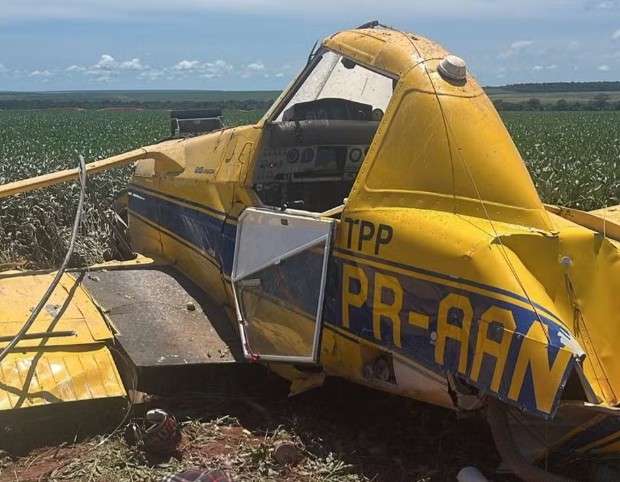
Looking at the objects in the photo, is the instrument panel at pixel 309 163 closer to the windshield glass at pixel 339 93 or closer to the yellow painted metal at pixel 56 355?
the windshield glass at pixel 339 93

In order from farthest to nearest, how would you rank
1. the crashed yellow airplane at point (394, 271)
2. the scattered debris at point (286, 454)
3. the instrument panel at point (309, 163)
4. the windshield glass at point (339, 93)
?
the instrument panel at point (309, 163)
the windshield glass at point (339, 93)
the scattered debris at point (286, 454)
the crashed yellow airplane at point (394, 271)

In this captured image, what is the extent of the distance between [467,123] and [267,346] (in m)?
1.80

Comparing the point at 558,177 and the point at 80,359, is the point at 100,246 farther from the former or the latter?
the point at 558,177

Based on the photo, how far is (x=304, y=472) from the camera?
416 cm

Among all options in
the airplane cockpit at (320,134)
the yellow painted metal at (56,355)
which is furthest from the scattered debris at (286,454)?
the airplane cockpit at (320,134)

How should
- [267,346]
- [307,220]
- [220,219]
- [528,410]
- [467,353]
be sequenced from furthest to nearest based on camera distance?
[220,219], [267,346], [307,220], [467,353], [528,410]

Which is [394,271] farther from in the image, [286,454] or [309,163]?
[309,163]

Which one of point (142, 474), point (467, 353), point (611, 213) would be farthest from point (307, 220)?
point (611, 213)

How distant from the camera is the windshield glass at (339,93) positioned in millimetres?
5281

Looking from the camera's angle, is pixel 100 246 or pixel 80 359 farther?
pixel 100 246

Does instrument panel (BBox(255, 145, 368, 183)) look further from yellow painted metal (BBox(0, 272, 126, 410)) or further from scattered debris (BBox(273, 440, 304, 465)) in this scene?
scattered debris (BBox(273, 440, 304, 465))

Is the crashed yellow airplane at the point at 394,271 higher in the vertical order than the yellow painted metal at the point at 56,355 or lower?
higher

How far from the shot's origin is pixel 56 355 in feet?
15.9

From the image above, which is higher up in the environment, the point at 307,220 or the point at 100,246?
the point at 307,220
